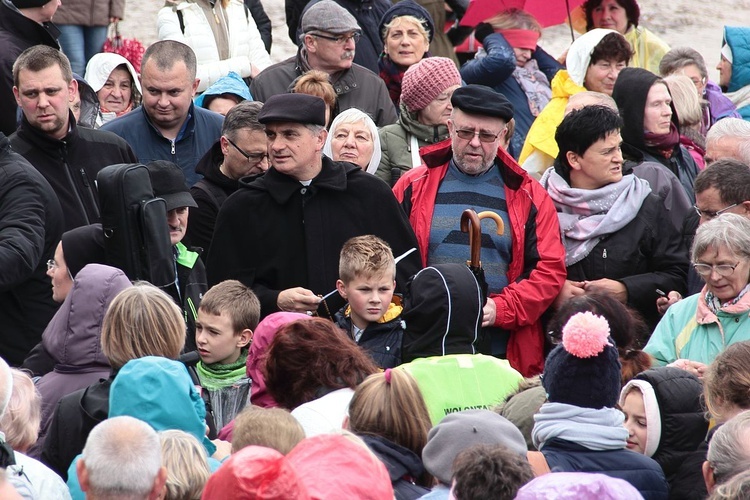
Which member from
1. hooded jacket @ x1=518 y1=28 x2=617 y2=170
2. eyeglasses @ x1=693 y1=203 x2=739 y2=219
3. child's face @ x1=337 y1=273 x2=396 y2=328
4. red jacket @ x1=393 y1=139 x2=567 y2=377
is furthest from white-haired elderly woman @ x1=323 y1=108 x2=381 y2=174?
eyeglasses @ x1=693 y1=203 x2=739 y2=219

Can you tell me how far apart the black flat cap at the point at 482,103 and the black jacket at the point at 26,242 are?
2.12m

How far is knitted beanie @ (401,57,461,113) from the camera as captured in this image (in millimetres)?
7230

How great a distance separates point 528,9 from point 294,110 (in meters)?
4.17

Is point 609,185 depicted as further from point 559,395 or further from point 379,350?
point 559,395

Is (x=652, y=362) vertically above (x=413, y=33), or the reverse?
(x=413, y=33)

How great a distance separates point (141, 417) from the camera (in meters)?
4.08

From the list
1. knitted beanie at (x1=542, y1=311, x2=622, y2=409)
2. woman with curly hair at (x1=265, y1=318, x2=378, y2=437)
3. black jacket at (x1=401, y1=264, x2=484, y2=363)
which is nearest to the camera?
knitted beanie at (x1=542, y1=311, x2=622, y2=409)

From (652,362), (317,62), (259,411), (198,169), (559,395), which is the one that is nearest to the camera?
(259,411)

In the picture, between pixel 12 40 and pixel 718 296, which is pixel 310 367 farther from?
pixel 12 40

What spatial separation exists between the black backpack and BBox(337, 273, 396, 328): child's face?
0.86 m

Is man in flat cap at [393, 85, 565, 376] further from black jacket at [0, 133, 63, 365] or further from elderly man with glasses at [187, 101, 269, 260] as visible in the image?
black jacket at [0, 133, 63, 365]

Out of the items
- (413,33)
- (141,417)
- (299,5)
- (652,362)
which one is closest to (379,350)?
(652,362)

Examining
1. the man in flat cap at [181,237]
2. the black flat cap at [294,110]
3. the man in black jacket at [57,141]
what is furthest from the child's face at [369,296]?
the man in black jacket at [57,141]

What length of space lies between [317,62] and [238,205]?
2.41 metres
